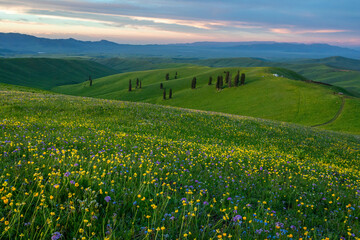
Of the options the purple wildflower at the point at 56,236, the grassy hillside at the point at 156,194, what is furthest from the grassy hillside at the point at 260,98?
the purple wildflower at the point at 56,236

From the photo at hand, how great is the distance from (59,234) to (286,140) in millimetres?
19632

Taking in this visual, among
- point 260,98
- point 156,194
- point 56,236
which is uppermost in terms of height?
point 56,236

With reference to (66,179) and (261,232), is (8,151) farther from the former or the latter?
(261,232)

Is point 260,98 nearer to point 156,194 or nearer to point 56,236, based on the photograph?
point 156,194

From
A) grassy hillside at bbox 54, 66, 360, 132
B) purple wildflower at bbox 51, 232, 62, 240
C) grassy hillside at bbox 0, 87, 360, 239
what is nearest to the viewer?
purple wildflower at bbox 51, 232, 62, 240

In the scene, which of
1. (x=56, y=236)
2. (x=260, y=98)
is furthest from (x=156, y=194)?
(x=260, y=98)

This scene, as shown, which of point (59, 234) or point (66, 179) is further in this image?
point (66, 179)

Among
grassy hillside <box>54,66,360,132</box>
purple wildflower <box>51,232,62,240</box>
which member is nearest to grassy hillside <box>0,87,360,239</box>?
purple wildflower <box>51,232,62,240</box>

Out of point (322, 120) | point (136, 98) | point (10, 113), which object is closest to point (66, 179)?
point (10, 113)

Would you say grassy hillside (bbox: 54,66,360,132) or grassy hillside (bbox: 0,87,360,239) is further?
grassy hillside (bbox: 54,66,360,132)

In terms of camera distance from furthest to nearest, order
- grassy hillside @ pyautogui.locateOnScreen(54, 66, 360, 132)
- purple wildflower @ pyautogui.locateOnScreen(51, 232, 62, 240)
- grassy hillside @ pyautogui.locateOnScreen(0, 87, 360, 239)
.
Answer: grassy hillside @ pyautogui.locateOnScreen(54, 66, 360, 132) → grassy hillside @ pyautogui.locateOnScreen(0, 87, 360, 239) → purple wildflower @ pyautogui.locateOnScreen(51, 232, 62, 240)

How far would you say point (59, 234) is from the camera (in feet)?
11.8

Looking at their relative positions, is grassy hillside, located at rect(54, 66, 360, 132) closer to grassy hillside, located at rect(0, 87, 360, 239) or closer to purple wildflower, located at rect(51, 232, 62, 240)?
grassy hillside, located at rect(0, 87, 360, 239)

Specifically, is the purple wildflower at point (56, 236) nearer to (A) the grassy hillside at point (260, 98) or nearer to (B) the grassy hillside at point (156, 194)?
(B) the grassy hillside at point (156, 194)
